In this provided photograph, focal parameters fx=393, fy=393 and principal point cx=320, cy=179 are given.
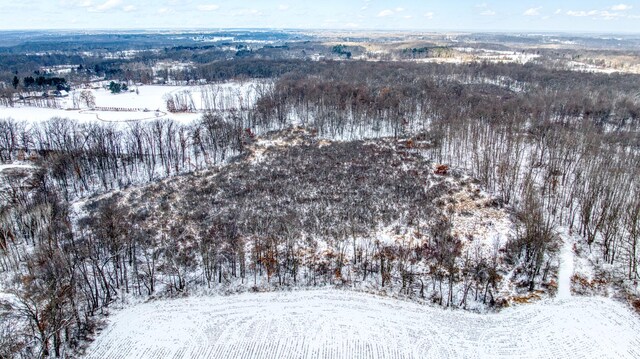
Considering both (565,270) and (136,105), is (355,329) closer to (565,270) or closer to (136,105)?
(565,270)

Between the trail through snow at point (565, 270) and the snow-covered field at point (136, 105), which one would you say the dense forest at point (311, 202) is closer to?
the trail through snow at point (565, 270)

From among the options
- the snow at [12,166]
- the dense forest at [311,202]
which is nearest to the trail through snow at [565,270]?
the dense forest at [311,202]

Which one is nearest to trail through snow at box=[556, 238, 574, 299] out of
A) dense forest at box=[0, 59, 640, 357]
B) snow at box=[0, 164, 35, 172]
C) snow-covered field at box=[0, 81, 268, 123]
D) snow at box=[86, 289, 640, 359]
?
snow at box=[86, 289, 640, 359]

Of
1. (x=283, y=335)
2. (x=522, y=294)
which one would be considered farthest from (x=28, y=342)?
(x=522, y=294)

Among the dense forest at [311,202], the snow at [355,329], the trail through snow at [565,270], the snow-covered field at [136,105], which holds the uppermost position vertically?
the snow-covered field at [136,105]

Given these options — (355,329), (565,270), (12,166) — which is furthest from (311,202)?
(12,166)

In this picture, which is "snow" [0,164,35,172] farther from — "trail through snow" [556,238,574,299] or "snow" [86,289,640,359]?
"trail through snow" [556,238,574,299]
